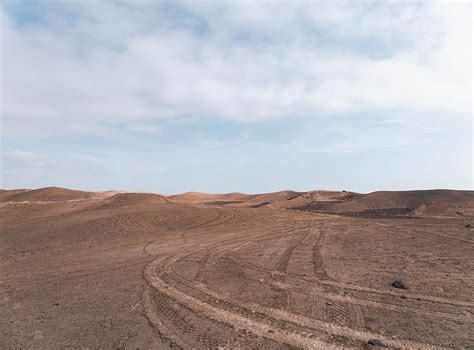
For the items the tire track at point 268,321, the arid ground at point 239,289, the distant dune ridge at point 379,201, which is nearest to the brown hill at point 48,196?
the distant dune ridge at point 379,201

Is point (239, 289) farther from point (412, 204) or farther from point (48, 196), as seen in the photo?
point (48, 196)

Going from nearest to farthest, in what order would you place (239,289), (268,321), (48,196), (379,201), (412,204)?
(268,321) < (239,289) < (412,204) < (48,196) < (379,201)

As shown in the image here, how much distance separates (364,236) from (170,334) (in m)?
12.4

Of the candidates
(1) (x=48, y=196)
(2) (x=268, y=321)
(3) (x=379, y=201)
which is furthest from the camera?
(3) (x=379, y=201)

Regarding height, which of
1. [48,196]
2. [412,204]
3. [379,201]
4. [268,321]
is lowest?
[268,321]

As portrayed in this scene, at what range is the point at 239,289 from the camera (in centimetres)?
772

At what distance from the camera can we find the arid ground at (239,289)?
17.5 feet

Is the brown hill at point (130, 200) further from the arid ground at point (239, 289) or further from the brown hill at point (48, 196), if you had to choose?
the arid ground at point (239, 289)

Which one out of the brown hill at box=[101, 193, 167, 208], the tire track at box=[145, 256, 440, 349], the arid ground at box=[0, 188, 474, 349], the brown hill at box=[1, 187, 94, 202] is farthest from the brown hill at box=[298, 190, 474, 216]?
the brown hill at box=[1, 187, 94, 202]

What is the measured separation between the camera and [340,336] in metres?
5.12

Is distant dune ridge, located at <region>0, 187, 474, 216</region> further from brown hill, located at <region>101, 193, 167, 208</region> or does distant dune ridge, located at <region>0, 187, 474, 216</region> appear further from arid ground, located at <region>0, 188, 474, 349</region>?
arid ground, located at <region>0, 188, 474, 349</region>

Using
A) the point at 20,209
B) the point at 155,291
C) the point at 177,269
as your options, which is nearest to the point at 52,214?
the point at 20,209

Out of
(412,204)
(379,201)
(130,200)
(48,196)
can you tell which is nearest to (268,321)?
(130,200)

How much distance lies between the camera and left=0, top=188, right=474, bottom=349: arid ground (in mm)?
5336
